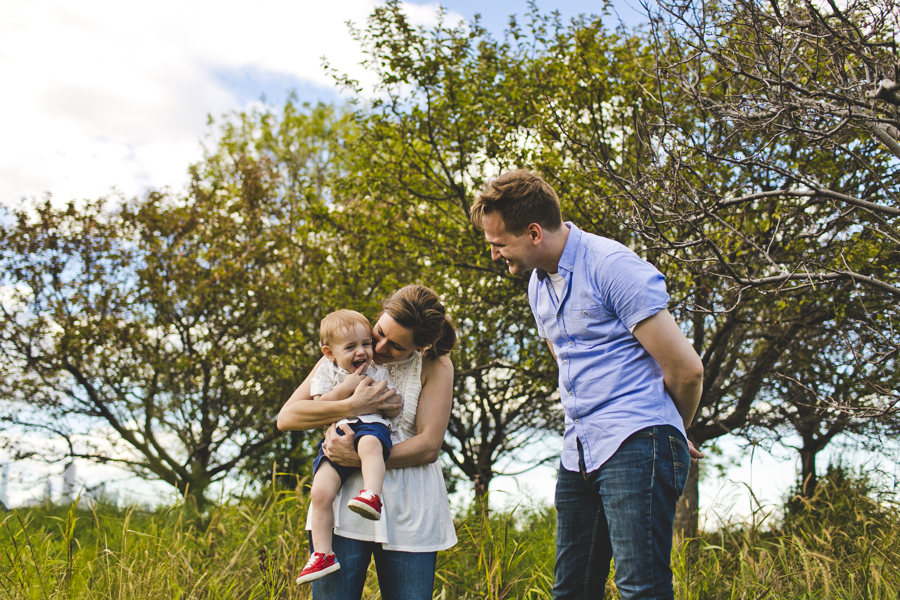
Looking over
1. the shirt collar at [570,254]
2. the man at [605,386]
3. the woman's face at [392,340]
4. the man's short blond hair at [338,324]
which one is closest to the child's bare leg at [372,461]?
the woman's face at [392,340]

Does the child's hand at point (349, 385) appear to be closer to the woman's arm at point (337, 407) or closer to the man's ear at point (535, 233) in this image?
the woman's arm at point (337, 407)

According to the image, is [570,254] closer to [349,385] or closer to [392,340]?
[392,340]

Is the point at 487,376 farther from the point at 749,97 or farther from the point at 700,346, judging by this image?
the point at 749,97

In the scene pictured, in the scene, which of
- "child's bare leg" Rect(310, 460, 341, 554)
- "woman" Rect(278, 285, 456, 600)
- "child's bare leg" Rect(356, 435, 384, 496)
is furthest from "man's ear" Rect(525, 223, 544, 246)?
"child's bare leg" Rect(310, 460, 341, 554)

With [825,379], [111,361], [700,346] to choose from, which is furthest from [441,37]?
[111,361]

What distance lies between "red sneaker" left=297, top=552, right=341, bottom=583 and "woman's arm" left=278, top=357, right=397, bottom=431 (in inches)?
18.0

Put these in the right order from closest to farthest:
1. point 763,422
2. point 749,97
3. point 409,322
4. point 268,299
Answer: point 409,322 → point 749,97 → point 763,422 → point 268,299

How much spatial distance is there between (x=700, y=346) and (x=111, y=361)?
9.48m

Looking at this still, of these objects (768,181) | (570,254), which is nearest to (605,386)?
(570,254)

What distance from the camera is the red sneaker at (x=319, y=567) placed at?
2109mm

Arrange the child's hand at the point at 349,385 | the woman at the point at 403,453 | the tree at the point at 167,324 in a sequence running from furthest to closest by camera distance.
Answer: the tree at the point at 167,324 → the child's hand at the point at 349,385 → the woman at the point at 403,453

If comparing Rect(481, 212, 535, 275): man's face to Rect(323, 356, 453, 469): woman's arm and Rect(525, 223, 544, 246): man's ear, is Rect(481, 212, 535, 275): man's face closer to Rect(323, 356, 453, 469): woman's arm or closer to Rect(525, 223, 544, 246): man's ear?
Rect(525, 223, 544, 246): man's ear

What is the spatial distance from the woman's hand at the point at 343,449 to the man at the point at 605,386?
782 millimetres

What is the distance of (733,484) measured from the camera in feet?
13.6
